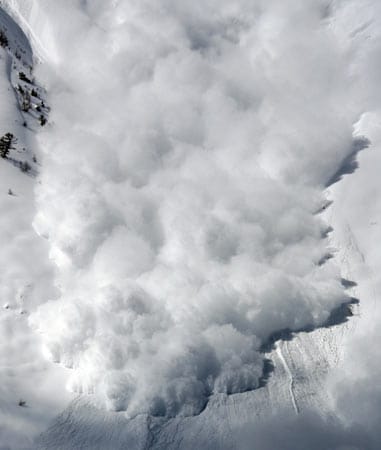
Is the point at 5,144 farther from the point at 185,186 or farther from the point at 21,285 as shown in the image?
the point at 185,186

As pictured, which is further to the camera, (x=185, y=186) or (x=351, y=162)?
(x=351, y=162)

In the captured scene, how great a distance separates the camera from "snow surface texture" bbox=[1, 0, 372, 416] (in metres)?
18.6

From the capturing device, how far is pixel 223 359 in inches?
730

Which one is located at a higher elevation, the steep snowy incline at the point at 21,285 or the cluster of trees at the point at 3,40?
the cluster of trees at the point at 3,40

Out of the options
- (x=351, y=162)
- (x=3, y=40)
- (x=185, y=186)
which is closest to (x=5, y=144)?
(x=185, y=186)

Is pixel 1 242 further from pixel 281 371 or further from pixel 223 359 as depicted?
pixel 281 371

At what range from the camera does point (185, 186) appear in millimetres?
25922

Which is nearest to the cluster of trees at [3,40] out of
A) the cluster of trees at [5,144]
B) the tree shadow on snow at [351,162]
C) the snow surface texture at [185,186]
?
the snow surface texture at [185,186]

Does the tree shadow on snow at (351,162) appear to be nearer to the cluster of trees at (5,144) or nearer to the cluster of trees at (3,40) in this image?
the cluster of trees at (5,144)

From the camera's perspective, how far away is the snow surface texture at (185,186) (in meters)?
18.6

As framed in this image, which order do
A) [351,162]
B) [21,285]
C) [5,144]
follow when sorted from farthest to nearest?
[351,162]
[5,144]
[21,285]

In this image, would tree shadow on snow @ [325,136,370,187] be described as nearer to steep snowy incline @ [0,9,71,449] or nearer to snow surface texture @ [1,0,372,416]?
snow surface texture @ [1,0,372,416]

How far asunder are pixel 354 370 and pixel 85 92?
2313 centimetres

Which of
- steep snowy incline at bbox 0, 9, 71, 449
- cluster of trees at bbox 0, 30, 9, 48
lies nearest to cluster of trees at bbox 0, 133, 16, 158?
steep snowy incline at bbox 0, 9, 71, 449
